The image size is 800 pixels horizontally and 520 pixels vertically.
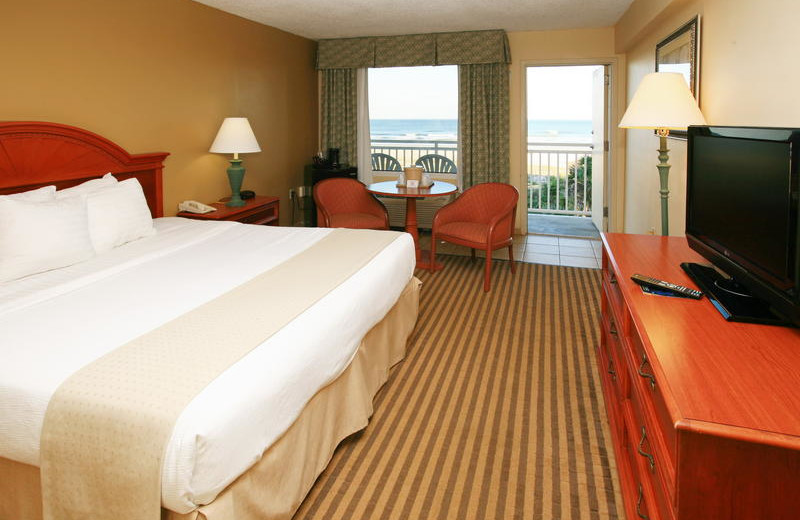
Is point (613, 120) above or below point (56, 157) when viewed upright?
above

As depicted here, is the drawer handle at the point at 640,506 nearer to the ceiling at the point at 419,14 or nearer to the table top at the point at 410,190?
the table top at the point at 410,190

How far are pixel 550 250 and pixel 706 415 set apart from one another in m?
4.77

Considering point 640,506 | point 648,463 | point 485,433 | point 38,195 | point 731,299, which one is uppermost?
point 38,195

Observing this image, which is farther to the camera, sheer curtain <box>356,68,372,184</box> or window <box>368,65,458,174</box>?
window <box>368,65,458,174</box>

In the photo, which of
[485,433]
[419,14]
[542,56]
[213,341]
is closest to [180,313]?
[213,341]

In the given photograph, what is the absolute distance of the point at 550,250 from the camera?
5707 mm

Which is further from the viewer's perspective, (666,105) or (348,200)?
(348,200)

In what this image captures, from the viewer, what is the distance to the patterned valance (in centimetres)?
583

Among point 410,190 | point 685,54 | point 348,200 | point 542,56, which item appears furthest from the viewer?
point 542,56

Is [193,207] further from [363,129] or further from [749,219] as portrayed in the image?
[749,219]

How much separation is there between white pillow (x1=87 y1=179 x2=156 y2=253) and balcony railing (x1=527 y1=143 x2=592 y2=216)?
5.44m

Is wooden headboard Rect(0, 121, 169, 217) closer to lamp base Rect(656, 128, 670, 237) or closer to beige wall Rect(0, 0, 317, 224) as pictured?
beige wall Rect(0, 0, 317, 224)

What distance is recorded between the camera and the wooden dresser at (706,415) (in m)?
1.03

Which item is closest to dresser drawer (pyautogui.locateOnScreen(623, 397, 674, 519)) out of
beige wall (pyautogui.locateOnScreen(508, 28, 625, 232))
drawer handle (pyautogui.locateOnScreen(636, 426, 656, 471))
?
drawer handle (pyautogui.locateOnScreen(636, 426, 656, 471))
